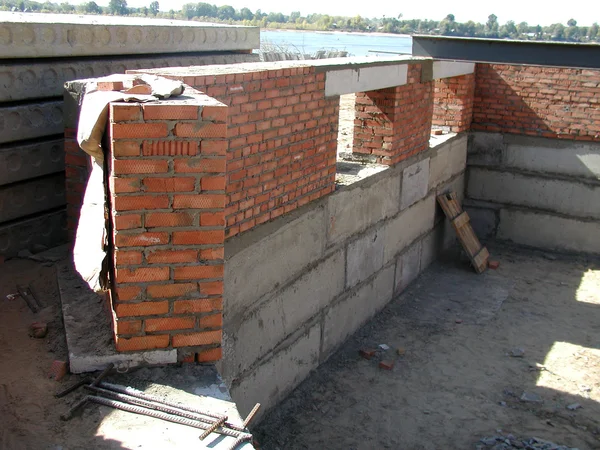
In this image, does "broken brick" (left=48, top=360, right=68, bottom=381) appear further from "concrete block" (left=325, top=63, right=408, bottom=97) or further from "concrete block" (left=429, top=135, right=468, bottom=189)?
"concrete block" (left=429, top=135, right=468, bottom=189)

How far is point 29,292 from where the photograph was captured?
4348 mm

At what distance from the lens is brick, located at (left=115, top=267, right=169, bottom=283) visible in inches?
130

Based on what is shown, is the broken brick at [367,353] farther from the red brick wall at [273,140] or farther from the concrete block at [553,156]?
the concrete block at [553,156]

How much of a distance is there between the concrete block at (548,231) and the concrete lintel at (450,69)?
2157mm

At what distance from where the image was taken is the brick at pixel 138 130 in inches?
122

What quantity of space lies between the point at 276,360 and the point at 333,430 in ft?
2.36

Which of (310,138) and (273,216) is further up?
(310,138)

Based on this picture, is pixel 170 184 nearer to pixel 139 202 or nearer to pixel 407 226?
pixel 139 202

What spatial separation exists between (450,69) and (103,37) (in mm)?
4835

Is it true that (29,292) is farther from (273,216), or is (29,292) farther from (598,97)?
(598,97)

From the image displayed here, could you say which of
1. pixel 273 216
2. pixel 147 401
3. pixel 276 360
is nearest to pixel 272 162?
pixel 273 216

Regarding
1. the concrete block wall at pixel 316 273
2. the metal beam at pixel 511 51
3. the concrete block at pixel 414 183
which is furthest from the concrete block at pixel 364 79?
the concrete block at pixel 414 183

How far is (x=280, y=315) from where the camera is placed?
539 centimetres

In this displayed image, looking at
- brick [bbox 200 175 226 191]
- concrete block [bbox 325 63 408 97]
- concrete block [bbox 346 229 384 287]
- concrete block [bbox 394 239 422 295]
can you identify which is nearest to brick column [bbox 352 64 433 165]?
concrete block [bbox 325 63 408 97]
